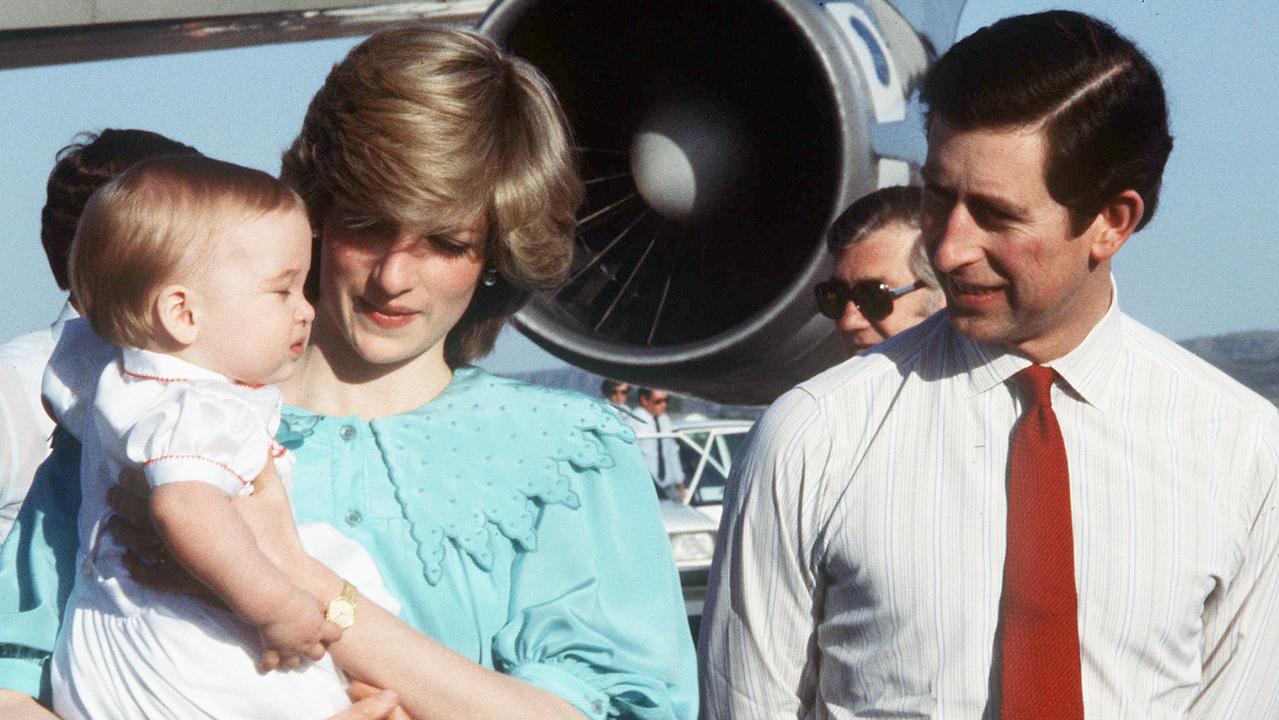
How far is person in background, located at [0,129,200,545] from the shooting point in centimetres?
276

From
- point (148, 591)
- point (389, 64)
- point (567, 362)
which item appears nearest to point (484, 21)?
point (567, 362)

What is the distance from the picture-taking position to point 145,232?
65.2 inches

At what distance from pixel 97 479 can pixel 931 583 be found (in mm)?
1074

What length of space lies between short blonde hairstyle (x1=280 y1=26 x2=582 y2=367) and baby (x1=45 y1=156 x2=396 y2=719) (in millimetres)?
108

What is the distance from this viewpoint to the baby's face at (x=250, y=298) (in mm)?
1681

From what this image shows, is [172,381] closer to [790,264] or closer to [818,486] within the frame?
[818,486]

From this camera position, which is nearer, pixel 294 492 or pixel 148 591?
pixel 148 591

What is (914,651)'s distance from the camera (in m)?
1.96

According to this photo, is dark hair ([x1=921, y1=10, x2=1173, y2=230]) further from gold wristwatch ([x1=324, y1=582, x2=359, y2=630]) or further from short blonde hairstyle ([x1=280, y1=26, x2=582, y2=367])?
gold wristwatch ([x1=324, y1=582, x2=359, y2=630])

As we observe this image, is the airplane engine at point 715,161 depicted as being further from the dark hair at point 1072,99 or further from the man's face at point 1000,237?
the man's face at point 1000,237

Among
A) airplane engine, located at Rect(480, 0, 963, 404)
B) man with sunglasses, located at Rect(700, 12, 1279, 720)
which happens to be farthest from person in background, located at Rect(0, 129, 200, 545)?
airplane engine, located at Rect(480, 0, 963, 404)

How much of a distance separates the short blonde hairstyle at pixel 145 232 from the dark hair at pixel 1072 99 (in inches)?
38.2

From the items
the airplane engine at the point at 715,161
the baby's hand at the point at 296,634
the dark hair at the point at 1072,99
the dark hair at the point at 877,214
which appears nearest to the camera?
the baby's hand at the point at 296,634

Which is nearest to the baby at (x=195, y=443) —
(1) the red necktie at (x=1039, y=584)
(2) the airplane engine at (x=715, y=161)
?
(1) the red necktie at (x=1039, y=584)
